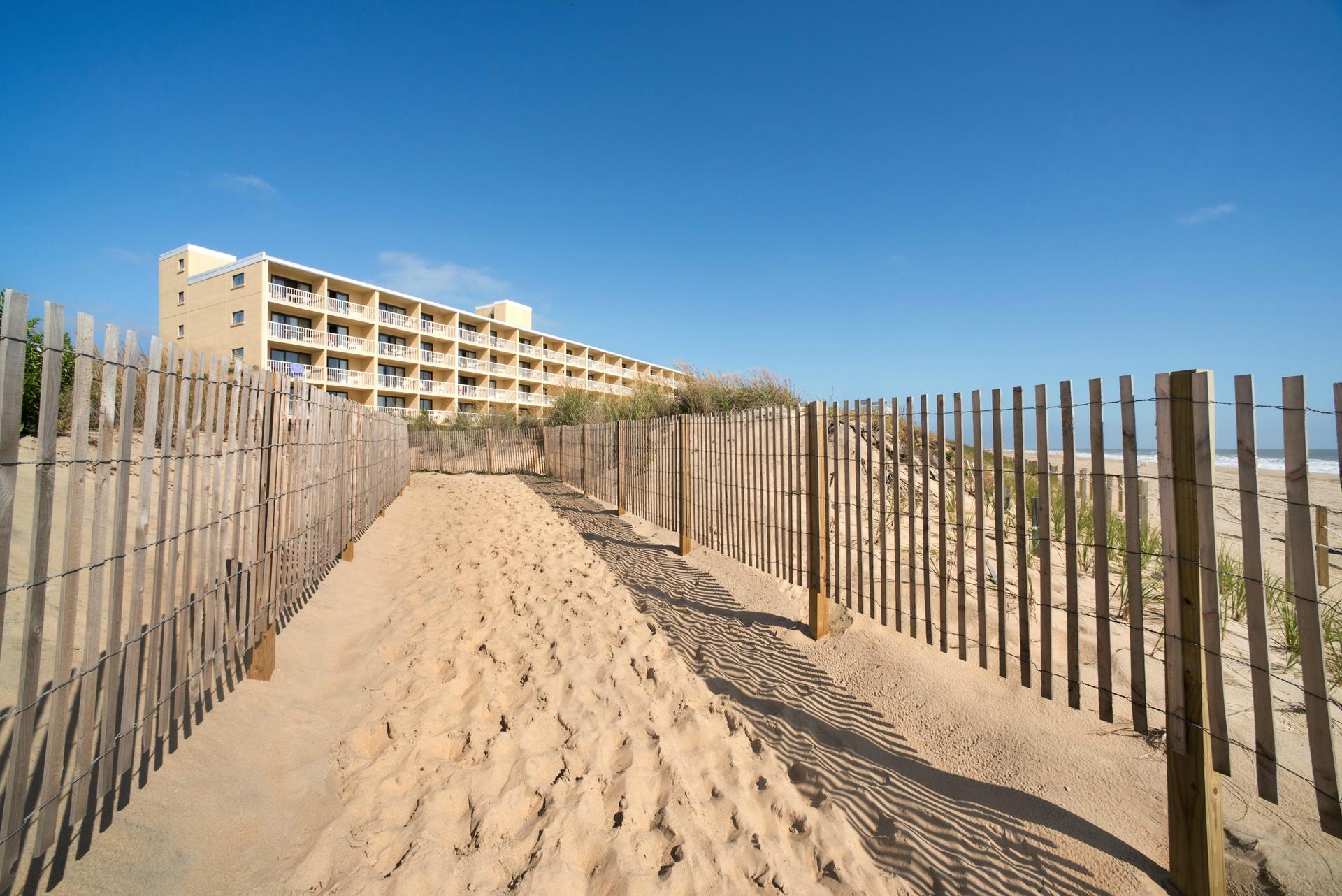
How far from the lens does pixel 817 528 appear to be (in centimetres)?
468

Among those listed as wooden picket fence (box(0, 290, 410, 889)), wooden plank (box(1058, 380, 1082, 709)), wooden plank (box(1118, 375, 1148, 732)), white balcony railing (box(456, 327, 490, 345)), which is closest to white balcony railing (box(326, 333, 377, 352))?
white balcony railing (box(456, 327, 490, 345))

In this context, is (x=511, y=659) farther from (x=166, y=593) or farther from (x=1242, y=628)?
(x=1242, y=628)

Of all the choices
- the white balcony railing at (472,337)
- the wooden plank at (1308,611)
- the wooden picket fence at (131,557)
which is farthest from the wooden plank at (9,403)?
the white balcony railing at (472,337)

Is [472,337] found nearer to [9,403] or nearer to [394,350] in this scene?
[394,350]

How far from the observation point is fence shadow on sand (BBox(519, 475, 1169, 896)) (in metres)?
2.37

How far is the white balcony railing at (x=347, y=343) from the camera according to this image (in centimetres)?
3203

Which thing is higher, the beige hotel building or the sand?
the beige hotel building

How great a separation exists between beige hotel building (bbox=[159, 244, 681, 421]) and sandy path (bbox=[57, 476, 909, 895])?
2028 centimetres

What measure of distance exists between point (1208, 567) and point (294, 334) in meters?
35.9

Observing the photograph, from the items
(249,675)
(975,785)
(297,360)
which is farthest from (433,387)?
(975,785)

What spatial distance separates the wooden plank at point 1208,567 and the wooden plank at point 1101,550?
12.5 inches

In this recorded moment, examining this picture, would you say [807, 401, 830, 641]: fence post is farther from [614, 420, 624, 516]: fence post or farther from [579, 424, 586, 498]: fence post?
[579, 424, 586, 498]: fence post

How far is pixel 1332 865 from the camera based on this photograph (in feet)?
7.19

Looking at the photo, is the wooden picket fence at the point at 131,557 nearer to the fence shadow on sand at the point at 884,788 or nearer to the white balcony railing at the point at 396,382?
the fence shadow on sand at the point at 884,788
